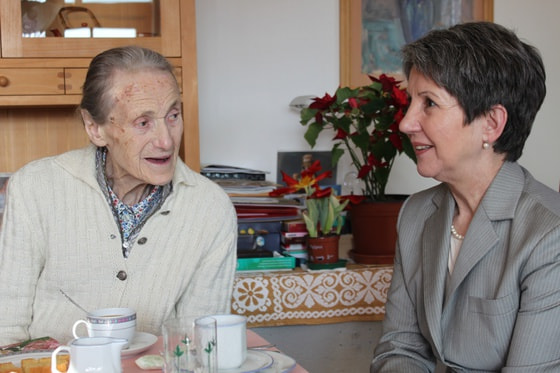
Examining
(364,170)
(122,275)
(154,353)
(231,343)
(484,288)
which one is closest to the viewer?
(231,343)

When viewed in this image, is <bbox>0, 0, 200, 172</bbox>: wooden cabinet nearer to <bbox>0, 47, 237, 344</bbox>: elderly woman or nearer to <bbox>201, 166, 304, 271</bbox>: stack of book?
<bbox>201, 166, 304, 271</bbox>: stack of book

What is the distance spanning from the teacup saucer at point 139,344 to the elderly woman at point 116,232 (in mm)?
356

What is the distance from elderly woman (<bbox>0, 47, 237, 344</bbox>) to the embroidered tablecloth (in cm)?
53

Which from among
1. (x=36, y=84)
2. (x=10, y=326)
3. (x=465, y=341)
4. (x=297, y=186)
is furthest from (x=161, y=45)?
(x=465, y=341)

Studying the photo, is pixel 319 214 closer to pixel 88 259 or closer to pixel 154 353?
pixel 88 259

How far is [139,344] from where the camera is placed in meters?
1.25

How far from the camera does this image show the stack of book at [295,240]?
7.92 ft

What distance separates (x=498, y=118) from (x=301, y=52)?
1.47 m

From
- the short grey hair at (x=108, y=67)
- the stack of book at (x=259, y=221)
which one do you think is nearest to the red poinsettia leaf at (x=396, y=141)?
the stack of book at (x=259, y=221)

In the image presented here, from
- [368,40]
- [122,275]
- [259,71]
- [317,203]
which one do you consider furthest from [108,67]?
[368,40]

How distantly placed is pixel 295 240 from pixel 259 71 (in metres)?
0.74

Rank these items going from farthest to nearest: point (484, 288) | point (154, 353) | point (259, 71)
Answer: point (259, 71) < point (484, 288) < point (154, 353)

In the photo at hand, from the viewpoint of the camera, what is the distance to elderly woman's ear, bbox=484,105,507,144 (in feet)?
4.70

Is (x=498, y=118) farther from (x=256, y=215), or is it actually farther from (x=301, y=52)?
(x=301, y=52)
